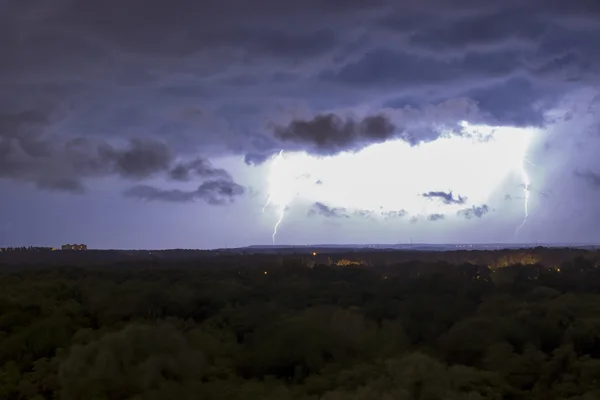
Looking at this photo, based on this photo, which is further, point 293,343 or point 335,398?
point 293,343

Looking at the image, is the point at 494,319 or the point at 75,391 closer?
the point at 75,391

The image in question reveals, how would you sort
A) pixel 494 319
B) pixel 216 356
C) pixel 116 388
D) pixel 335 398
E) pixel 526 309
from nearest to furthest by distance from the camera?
pixel 335 398
pixel 116 388
pixel 216 356
pixel 494 319
pixel 526 309

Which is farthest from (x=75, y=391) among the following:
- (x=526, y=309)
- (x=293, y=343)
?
(x=526, y=309)

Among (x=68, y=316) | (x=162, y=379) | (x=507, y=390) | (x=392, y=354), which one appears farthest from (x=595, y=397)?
(x=68, y=316)

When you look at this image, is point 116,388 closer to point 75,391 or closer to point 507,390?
point 75,391

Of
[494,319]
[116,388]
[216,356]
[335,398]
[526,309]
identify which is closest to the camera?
[335,398]

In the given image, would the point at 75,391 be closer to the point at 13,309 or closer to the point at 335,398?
the point at 335,398
